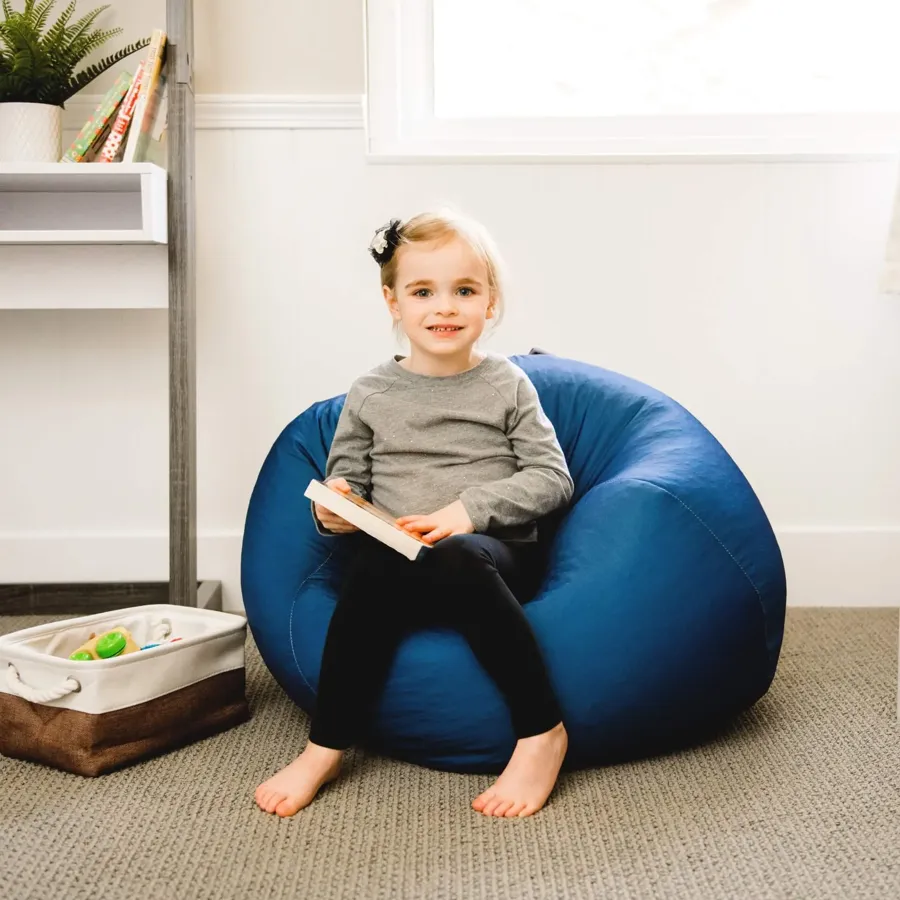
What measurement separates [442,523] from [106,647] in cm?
55

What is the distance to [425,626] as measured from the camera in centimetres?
155

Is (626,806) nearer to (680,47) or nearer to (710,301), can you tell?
(710,301)

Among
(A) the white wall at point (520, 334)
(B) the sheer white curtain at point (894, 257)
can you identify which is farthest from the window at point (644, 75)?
(B) the sheer white curtain at point (894, 257)

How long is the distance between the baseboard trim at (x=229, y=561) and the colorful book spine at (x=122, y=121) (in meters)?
0.85

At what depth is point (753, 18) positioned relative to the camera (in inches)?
94.9

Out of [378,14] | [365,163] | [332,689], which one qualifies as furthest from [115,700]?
[378,14]

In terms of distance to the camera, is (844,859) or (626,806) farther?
(626,806)

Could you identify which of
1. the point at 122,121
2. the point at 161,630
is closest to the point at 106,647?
the point at 161,630

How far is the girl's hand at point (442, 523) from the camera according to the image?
5.19 feet

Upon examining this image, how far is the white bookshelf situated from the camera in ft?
6.55

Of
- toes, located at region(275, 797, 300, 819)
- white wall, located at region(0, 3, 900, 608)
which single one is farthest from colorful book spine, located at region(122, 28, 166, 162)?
toes, located at region(275, 797, 300, 819)

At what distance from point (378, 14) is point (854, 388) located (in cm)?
130

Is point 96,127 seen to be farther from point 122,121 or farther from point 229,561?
point 229,561

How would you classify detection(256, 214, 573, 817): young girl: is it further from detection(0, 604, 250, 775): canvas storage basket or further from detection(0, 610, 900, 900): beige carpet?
detection(0, 604, 250, 775): canvas storage basket
